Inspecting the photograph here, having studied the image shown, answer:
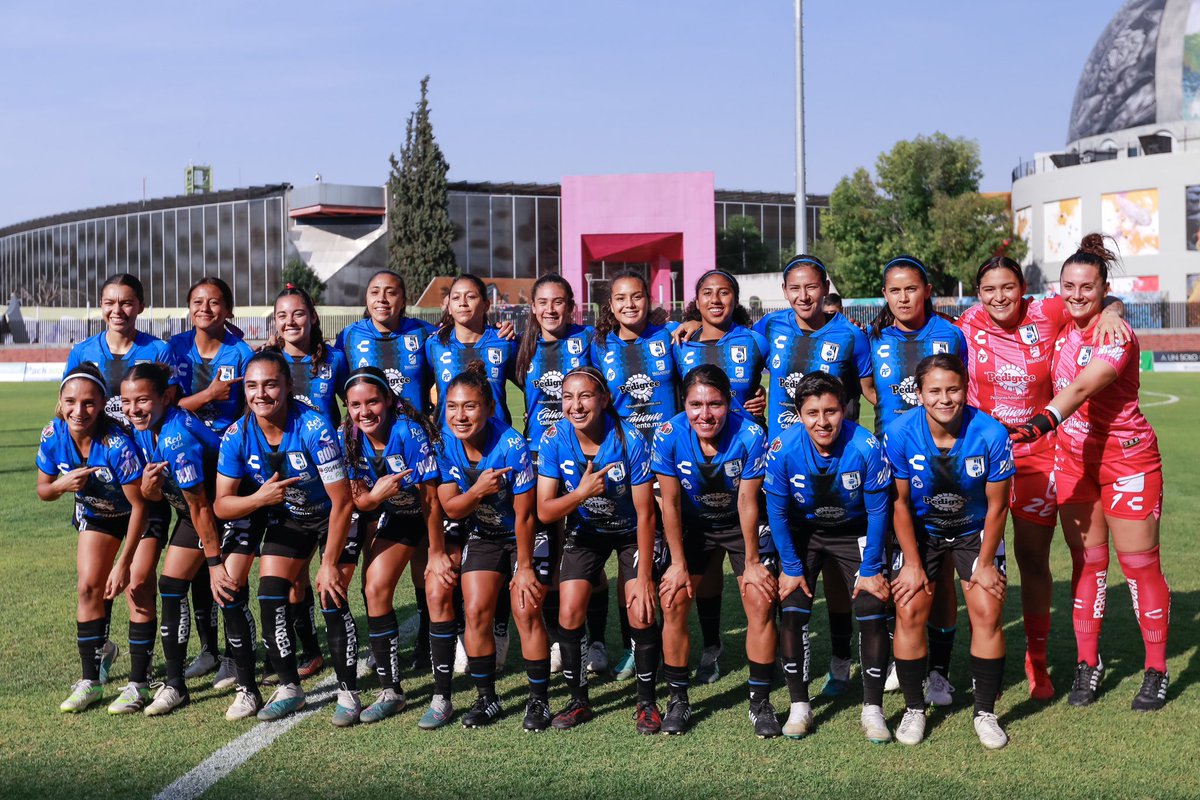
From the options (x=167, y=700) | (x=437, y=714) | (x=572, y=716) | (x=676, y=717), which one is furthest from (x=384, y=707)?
(x=676, y=717)

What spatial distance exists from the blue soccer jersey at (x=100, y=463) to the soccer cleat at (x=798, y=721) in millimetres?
3293

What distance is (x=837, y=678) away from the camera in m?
5.43

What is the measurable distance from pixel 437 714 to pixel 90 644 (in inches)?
71.7

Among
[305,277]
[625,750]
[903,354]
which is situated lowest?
[625,750]

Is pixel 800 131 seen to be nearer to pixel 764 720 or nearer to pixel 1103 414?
pixel 1103 414

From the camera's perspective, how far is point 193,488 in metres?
5.16

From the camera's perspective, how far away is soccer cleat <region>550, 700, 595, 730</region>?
16.3 feet

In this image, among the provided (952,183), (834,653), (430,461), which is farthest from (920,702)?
(952,183)

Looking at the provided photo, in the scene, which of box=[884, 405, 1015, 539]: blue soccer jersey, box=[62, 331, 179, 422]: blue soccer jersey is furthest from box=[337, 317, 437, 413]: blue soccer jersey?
box=[884, 405, 1015, 539]: blue soccer jersey

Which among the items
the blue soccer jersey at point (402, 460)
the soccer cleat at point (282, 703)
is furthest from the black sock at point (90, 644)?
the blue soccer jersey at point (402, 460)

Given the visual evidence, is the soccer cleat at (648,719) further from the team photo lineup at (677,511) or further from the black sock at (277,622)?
the black sock at (277,622)

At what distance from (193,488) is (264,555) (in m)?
0.46

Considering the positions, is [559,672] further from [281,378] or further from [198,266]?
[198,266]

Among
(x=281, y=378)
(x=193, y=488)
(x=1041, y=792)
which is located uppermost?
(x=281, y=378)
